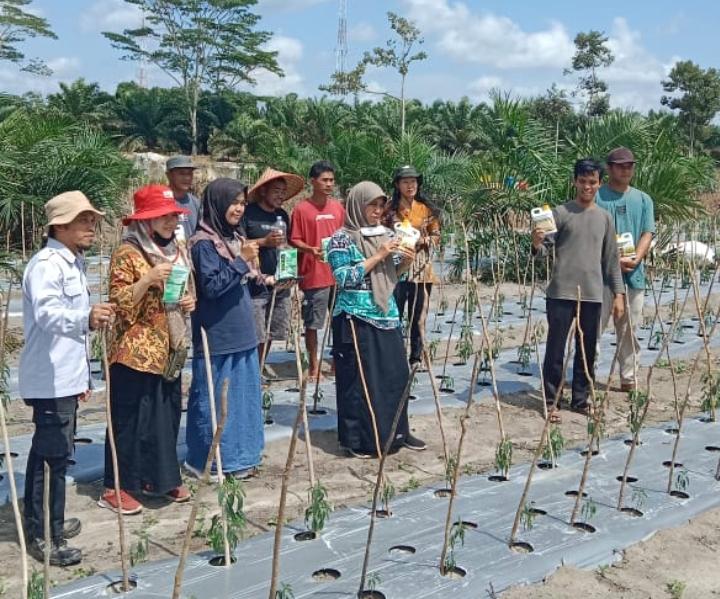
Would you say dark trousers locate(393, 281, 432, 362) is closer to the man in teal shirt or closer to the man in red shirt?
the man in red shirt

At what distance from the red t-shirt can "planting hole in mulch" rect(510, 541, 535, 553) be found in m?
2.26

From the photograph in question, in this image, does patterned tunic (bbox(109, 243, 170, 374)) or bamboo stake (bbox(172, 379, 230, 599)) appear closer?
bamboo stake (bbox(172, 379, 230, 599))

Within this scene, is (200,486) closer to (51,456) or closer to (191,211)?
(51,456)

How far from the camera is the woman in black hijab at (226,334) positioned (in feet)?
10.1

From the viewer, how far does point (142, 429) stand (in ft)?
9.64

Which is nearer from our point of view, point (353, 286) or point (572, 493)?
point (572, 493)

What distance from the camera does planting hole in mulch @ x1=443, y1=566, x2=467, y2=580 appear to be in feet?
8.43

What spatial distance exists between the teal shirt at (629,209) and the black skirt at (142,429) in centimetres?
260

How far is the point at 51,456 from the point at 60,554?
1.03ft

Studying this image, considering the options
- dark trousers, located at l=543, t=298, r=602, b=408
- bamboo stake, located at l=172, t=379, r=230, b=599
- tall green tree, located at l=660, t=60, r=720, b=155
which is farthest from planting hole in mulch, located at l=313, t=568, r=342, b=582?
tall green tree, located at l=660, t=60, r=720, b=155

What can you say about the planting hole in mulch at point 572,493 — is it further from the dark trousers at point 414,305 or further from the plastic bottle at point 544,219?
the dark trousers at point 414,305

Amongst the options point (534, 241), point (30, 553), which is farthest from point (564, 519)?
point (30, 553)

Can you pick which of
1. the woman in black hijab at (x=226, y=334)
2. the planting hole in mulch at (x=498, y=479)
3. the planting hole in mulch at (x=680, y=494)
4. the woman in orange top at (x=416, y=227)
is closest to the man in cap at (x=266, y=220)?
the woman in orange top at (x=416, y=227)

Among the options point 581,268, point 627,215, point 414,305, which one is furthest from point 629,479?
Result: point 414,305
